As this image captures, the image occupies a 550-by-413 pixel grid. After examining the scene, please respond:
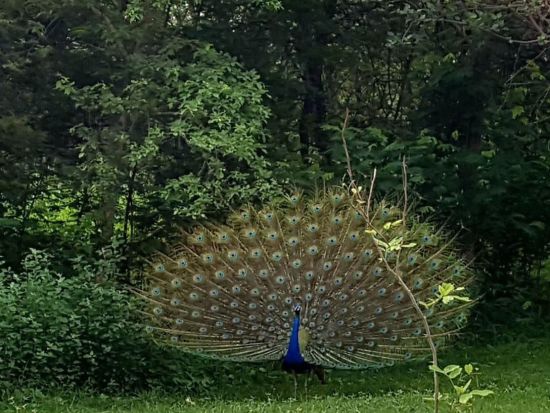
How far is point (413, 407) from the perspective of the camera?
7.48 metres

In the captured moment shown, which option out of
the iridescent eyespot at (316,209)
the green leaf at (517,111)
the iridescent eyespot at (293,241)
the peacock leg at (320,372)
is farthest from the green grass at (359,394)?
the green leaf at (517,111)

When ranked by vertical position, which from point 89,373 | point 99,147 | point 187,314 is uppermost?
point 99,147

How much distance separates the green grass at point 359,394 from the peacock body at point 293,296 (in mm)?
481

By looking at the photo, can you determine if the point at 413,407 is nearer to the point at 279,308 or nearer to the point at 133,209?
the point at 279,308

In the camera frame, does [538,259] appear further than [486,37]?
Yes

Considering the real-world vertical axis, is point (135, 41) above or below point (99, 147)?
above

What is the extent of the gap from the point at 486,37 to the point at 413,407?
5279 mm

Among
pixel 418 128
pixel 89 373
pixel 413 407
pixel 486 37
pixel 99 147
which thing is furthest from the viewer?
pixel 418 128

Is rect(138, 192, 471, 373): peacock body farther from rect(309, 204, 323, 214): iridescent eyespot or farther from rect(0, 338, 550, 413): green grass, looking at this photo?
rect(0, 338, 550, 413): green grass

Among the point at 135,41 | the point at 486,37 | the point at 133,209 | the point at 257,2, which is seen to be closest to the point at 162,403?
the point at 133,209

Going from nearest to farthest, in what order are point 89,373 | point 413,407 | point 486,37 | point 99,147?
point 413,407
point 89,373
point 99,147
point 486,37

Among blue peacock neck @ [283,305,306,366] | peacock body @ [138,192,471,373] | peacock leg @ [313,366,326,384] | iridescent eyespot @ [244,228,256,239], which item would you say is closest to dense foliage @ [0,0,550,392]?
peacock body @ [138,192,471,373]

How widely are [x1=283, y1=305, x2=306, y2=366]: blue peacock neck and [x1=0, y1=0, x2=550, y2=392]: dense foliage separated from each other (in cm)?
151

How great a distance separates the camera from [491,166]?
1171 centimetres
